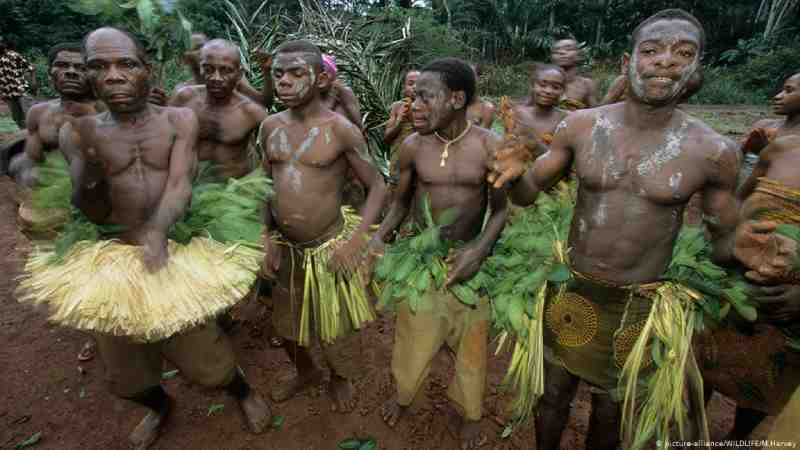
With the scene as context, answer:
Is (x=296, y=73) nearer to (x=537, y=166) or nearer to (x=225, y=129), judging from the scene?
(x=225, y=129)

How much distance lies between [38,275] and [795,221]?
348 centimetres

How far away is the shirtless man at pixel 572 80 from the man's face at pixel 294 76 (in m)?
3.50

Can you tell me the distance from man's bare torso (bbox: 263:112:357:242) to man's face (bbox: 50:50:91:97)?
5.19 feet

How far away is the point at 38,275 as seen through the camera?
2268 mm

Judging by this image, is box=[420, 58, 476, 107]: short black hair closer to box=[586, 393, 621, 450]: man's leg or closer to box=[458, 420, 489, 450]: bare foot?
box=[586, 393, 621, 450]: man's leg

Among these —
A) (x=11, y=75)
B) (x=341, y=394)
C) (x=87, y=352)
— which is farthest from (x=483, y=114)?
(x=11, y=75)

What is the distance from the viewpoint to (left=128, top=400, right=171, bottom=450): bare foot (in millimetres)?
2799

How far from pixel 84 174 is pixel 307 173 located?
1.15 m

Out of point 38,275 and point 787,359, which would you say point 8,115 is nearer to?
point 38,275

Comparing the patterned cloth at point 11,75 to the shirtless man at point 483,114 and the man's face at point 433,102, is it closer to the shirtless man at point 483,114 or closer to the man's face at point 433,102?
the shirtless man at point 483,114

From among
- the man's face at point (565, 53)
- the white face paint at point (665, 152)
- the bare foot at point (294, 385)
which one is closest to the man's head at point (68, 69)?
the bare foot at point (294, 385)

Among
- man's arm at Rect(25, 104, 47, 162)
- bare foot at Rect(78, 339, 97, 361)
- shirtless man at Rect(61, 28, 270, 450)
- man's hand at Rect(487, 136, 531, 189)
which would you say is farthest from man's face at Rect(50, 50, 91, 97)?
man's hand at Rect(487, 136, 531, 189)

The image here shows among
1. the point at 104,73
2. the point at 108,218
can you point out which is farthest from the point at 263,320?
the point at 104,73

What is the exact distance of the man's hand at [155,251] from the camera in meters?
2.22
